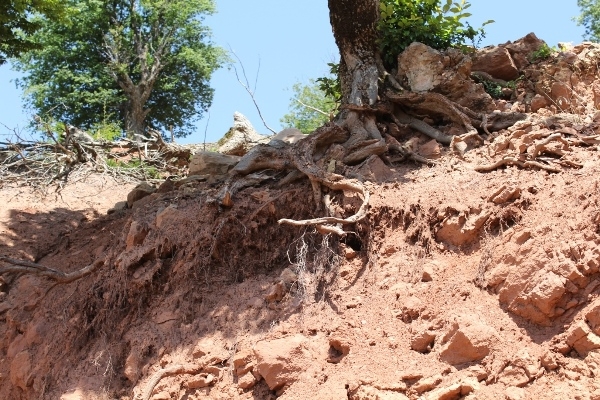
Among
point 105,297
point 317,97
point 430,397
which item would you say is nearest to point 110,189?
point 105,297

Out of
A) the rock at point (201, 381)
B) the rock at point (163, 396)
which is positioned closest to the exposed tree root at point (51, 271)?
the rock at point (163, 396)

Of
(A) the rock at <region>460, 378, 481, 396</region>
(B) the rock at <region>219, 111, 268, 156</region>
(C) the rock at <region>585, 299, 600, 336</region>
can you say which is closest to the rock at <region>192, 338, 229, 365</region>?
(A) the rock at <region>460, 378, 481, 396</region>

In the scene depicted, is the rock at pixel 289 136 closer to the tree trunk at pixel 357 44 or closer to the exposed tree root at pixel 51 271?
the tree trunk at pixel 357 44

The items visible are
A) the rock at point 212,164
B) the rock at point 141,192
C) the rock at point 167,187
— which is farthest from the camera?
the rock at point 141,192

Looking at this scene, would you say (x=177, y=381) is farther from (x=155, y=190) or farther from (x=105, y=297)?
(x=155, y=190)

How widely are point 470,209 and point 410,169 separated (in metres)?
1.16

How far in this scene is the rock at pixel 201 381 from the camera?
5.28 metres

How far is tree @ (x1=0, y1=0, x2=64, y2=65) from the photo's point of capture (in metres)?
7.42

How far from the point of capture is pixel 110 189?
9328 millimetres

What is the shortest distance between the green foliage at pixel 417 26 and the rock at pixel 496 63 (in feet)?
0.79

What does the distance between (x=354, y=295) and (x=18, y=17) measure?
14.5 ft

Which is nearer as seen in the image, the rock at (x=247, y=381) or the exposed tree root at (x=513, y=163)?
the rock at (x=247, y=381)

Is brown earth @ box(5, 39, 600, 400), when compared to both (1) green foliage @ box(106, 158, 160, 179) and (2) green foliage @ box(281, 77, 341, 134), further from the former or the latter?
(2) green foliage @ box(281, 77, 341, 134)

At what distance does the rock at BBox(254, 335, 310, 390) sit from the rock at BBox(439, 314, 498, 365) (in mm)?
898
